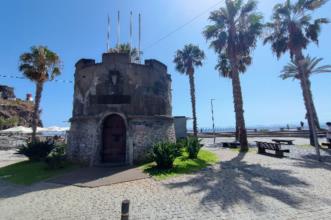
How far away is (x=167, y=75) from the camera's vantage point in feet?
54.7

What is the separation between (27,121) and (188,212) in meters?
68.0

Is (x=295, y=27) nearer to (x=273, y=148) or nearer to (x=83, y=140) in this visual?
(x=273, y=148)

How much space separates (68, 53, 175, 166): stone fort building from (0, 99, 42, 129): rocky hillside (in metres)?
47.2

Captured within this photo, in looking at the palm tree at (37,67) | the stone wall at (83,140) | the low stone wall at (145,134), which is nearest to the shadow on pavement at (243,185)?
the low stone wall at (145,134)

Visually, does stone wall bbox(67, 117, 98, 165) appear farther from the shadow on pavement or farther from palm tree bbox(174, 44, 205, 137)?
palm tree bbox(174, 44, 205, 137)

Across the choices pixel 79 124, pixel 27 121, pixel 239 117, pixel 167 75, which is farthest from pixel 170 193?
pixel 27 121

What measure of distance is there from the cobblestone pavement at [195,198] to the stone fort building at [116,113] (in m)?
4.09

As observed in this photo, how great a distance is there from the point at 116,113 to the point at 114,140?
5.53 ft

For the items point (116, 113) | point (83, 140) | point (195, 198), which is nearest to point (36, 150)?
point (83, 140)

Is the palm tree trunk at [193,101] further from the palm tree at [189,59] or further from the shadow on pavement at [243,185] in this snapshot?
the shadow on pavement at [243,185]

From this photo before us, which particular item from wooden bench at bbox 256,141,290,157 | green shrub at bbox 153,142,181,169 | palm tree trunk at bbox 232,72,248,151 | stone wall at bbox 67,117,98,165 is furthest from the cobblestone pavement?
palm tree trunk at bbox 232,72,248,151

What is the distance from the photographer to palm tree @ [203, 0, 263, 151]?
18.2 m

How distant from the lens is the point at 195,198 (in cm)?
691

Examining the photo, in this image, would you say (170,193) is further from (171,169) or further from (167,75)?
(167,75)
